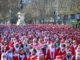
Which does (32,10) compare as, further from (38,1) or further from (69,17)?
(69,17)

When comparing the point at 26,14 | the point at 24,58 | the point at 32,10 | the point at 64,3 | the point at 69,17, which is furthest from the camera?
the point at 32,10

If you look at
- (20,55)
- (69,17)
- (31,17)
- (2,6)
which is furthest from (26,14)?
(20,55)

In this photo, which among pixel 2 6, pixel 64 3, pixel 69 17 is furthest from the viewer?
pixel 64 3

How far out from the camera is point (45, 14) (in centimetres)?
8962

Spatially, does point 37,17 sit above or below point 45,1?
below

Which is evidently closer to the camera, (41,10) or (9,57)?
(9,57)

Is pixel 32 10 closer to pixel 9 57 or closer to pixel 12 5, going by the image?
pixel 12 5

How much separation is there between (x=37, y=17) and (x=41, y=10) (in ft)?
12.0

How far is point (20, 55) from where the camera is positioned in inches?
348

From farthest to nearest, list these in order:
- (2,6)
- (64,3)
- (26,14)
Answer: (26,14) → (64,3) → (2,6)

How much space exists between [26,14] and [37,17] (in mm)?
6011

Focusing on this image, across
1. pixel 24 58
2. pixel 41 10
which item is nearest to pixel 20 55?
pixel 24 58

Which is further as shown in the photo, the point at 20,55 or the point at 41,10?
the point at 41,10

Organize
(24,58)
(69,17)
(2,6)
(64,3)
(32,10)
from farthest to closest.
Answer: (32,10), (64,3), (2,6), (69,17), (24,58)
